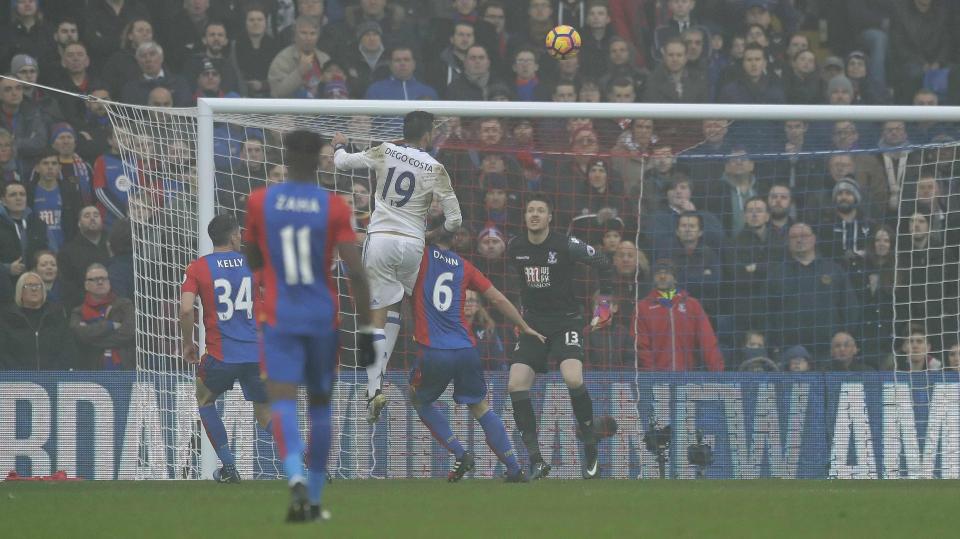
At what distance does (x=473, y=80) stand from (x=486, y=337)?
12.4 ft

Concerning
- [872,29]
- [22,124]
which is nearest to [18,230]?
[22,124]

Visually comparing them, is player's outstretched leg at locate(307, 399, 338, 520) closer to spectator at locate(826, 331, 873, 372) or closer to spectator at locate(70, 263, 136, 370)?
spectator at locate(70, 263, 136, 370)

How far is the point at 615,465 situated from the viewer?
1426 cm

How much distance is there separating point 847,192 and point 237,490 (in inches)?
305

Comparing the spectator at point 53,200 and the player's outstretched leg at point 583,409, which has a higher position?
the spectator at point 53,200

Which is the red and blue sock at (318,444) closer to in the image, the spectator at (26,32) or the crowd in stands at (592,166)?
the crowd in stands at (592,166)

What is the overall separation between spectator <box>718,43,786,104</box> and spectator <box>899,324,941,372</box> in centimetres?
378

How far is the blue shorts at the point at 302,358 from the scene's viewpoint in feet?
25.6

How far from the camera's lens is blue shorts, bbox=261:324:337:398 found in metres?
7.82

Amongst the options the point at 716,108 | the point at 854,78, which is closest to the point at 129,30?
the point at 716,108

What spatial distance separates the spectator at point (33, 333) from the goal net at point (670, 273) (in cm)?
83

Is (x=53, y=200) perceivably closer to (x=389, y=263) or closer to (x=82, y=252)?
(x=82, y=252)

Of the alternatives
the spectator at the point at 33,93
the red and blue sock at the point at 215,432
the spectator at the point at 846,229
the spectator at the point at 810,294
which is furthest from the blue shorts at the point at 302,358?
the spectator at the point at 33,93

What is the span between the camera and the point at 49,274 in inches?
591
